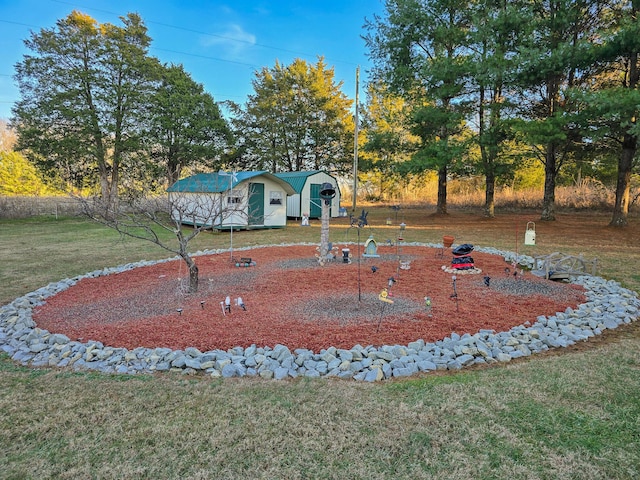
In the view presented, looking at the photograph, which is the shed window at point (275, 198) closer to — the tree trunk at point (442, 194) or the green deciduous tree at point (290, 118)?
the tree trunk at point (442, 194)

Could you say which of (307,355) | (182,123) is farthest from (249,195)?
(307,355)

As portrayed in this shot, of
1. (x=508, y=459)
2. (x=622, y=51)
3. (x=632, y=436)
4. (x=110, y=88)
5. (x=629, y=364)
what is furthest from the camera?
(x=110, y=88)

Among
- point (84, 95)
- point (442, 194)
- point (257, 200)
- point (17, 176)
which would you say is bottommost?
point (257, 200)

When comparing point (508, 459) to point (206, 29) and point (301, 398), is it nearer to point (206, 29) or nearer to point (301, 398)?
point (301, 398)

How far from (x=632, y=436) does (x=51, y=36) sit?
23208 millimetres

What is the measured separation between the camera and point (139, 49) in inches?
742

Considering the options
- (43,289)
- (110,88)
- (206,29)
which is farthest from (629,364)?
(110,88)

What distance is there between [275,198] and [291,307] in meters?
10.8

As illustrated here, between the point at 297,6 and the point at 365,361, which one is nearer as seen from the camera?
the point at 365,361

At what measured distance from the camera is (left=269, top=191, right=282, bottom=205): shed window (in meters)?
14.8

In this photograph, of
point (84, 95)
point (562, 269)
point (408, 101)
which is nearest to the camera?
point (562, 269)

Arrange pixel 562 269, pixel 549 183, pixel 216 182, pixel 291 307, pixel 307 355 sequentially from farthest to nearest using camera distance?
1. pixel 549 183
2. pixel 216 182
3. pixel 562 269
4. pixel 291 307
5. pixel 307 355

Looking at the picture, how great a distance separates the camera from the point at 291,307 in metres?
4.56

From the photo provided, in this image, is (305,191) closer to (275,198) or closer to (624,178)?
(275,198)
